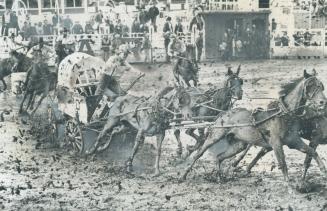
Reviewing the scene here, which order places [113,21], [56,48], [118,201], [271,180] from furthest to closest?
1. [113,21]
2. [56,48]
3. [271,180]
4. [118,201]

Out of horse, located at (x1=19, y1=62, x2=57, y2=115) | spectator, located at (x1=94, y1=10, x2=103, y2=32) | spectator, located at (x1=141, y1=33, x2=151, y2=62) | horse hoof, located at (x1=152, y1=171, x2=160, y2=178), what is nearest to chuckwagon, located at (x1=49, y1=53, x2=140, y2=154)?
horse hoof, located at (x1=152, y1=171, x2=160, y2=178)

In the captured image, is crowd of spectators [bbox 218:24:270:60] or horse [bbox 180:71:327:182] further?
crowd of spectators [bbox 218:24:270:60]

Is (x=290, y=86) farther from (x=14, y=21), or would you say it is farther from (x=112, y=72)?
(x=14, y=21)

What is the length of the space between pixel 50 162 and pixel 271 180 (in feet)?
15.8

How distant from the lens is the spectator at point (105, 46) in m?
20.0

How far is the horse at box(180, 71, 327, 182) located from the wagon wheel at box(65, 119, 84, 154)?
116 inches

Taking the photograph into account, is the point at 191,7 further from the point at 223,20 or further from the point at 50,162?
the point at 50,162

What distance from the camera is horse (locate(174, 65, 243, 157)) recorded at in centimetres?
1266

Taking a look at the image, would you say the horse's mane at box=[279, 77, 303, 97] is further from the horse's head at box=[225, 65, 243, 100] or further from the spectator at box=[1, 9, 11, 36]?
the spectator at box=[1, 9, 11, 36]

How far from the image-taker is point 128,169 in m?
12.6

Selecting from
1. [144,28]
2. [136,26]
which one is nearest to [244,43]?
[144,28]

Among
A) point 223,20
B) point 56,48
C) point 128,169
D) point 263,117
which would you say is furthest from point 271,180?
point 223,20

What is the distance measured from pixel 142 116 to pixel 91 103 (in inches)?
64.8

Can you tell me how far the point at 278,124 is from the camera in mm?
11008
